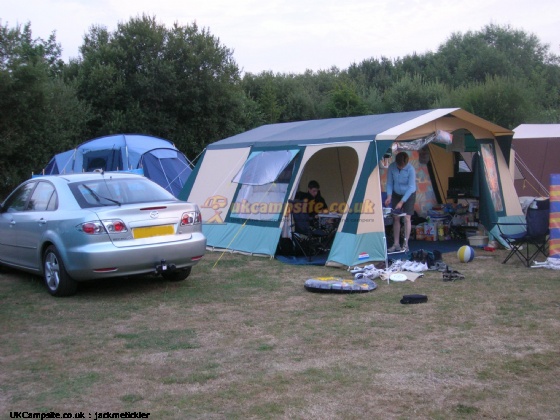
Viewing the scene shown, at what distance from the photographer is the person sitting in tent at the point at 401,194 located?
971 centimetres

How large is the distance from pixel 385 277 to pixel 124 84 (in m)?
16.0

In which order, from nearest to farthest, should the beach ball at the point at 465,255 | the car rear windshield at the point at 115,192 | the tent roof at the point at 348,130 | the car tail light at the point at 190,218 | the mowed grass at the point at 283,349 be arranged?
1. the mowed grass at the point at 283,349
2. the car rear windshield at the point at 115,192
3. the car tail light at the point at 190,218
4. the tent roof at the point at 348,130
5. the beach ball at the point at 465,255

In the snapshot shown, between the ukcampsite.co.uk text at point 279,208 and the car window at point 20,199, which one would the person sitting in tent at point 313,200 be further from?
the car window at point 20,199

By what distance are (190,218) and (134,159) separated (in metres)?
7.96

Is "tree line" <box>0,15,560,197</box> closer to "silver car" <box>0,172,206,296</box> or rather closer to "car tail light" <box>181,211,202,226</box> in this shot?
"silver car" <box>0,172,206,296</box>

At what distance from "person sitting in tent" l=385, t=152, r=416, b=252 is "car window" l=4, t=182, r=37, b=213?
529 cm

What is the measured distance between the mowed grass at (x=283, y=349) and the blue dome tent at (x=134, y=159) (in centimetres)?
708

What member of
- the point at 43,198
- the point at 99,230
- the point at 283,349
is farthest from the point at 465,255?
the point at 43,198

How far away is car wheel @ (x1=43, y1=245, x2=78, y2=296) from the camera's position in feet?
23.4

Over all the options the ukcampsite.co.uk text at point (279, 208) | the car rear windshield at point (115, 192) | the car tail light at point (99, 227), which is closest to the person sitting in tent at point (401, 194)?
the ukcampsite.co.uk text at point (279, 208)

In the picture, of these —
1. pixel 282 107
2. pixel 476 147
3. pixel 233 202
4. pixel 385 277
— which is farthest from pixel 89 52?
pixel 385 277

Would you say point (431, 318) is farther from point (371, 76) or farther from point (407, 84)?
point (371, 76)

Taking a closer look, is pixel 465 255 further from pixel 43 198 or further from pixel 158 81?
pixel 158 81

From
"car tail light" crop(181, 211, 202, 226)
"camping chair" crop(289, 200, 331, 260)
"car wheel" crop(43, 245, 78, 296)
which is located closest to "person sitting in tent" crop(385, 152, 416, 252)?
"camping chair" crop(289, 200, 331, 260)
